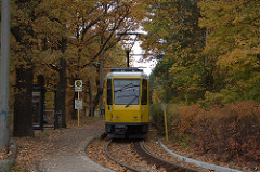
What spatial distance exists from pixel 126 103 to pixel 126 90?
67cm

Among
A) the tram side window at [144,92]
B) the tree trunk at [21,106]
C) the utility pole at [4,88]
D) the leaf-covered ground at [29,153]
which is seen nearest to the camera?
the leaf-covered ground at [29,153]

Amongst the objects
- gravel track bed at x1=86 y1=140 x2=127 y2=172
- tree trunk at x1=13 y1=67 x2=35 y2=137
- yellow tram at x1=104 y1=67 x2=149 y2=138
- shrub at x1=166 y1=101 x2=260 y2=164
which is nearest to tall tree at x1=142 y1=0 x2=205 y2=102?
yellow tram at x1=104 y1=67 x2=149 y2=138

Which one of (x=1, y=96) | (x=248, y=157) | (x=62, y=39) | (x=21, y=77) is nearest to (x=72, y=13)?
(x=62, y=39)

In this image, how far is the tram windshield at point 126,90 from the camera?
16516mm

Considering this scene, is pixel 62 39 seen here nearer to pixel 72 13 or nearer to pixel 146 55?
pixel 72 13

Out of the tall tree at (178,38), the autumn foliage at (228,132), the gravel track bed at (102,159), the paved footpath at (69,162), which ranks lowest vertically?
the gravel track bed at (102,159)

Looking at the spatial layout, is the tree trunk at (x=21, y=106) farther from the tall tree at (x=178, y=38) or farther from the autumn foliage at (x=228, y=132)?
the tall tree at (x=178, y=38)

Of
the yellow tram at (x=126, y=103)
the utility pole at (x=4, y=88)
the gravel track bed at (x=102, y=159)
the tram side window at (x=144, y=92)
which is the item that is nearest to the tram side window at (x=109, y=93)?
the yellow tram at (x=126, y=103)

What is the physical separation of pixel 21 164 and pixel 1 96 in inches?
82.3

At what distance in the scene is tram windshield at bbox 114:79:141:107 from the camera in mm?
16516

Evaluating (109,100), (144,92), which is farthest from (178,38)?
(109,100)

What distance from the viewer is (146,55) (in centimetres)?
2944

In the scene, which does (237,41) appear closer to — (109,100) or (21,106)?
(109,100)

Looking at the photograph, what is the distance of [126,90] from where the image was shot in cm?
1661
